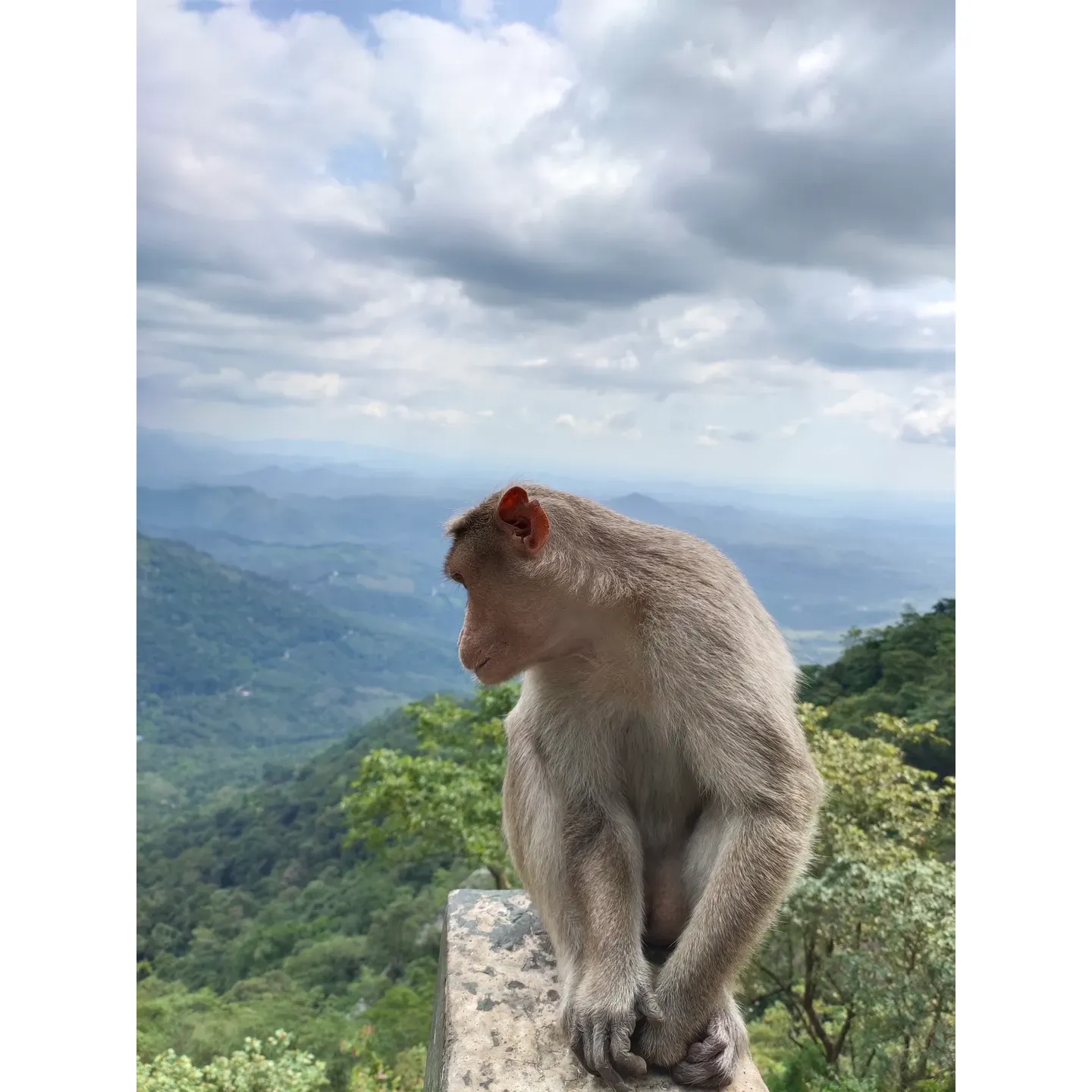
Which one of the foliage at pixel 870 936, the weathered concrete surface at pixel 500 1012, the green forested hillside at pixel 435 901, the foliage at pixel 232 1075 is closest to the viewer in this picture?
the weathered concrete surface at pixel 500 1012

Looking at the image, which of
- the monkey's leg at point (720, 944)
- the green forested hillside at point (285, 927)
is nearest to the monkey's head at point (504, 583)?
the monkey's leg at point (720, 944)

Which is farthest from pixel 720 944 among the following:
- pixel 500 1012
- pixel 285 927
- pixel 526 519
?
pixel 285 927

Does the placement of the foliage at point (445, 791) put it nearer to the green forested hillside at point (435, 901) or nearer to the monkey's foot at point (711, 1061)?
the green forested hillside at point (435, 901)

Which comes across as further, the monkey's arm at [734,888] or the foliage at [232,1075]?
the foliage at [232,1075]

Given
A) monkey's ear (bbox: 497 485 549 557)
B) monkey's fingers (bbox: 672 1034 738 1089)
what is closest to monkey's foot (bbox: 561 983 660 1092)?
monkey's fingers (bbox: 672 1034 738 1089)

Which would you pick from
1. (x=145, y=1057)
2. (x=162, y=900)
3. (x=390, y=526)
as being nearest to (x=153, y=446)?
(x=390, y=526)

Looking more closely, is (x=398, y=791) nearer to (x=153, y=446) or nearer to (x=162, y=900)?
(x=162, y=900)
